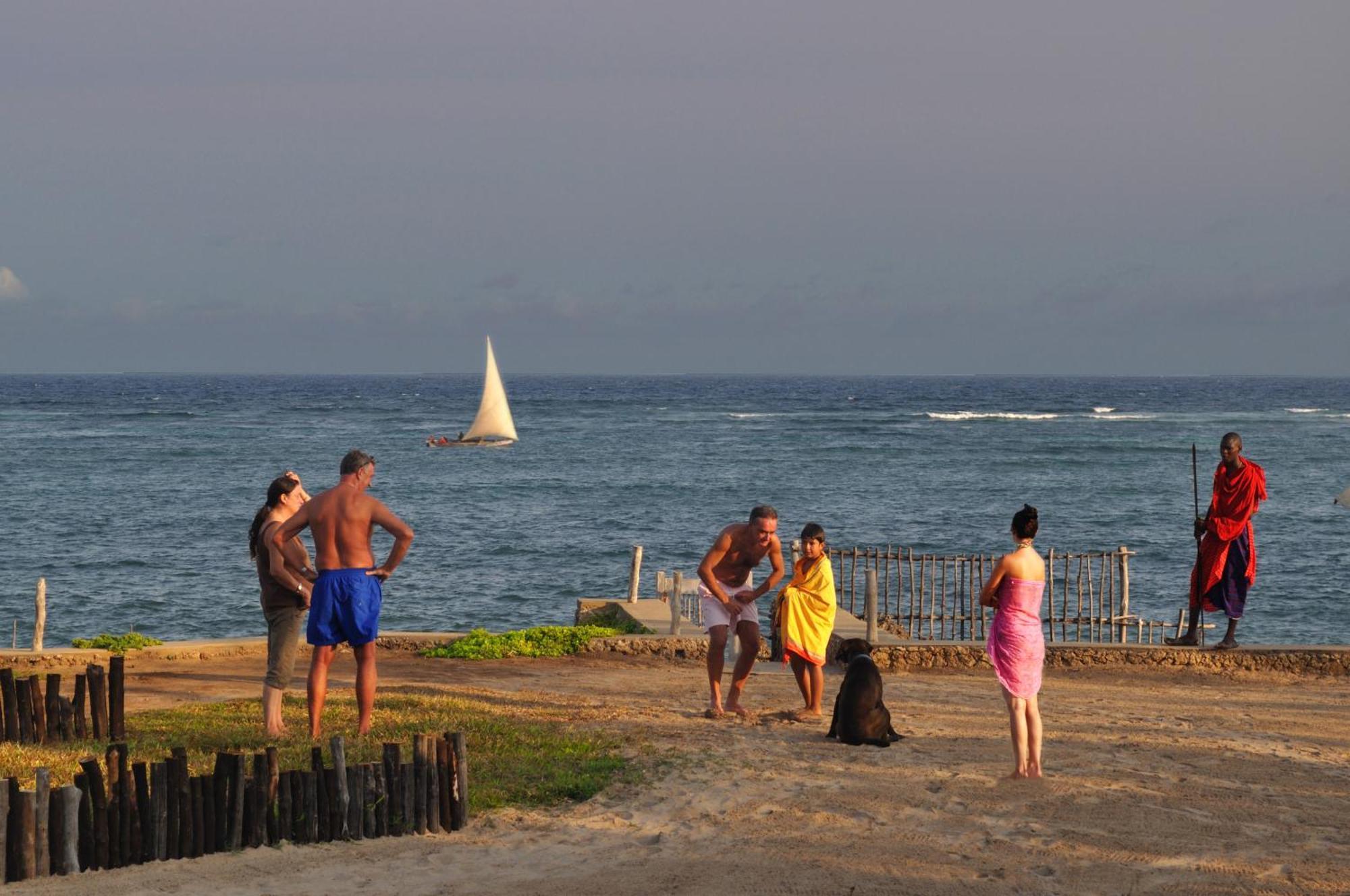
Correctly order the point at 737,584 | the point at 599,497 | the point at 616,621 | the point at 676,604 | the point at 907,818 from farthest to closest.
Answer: the point at 599,497, the point at 616,621, the point at 676,604, the point at 737,584, the point at 907,818

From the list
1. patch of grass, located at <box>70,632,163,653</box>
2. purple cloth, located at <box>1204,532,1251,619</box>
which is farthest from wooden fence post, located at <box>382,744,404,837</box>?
purple cloth, located at <box>1204,532,1251,619</box>

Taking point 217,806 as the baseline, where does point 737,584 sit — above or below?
above

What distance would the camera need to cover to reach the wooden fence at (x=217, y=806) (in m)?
7.29

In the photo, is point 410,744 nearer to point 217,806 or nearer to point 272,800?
point 272,800

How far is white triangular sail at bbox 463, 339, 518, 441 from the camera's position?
3034 inches

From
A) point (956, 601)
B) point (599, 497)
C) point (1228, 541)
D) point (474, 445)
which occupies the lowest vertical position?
point (599, 497)

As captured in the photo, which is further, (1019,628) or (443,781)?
(1019,628)

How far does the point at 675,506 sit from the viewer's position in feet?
161

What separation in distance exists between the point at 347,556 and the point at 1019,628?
177 inches

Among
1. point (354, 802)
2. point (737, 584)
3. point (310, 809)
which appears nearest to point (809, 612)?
point (737, 584)

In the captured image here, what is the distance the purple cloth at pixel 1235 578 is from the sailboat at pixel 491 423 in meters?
63.5

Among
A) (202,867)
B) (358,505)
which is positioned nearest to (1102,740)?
(358,505)

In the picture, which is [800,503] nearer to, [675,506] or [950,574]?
[675,506]

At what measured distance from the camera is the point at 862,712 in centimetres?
1006
